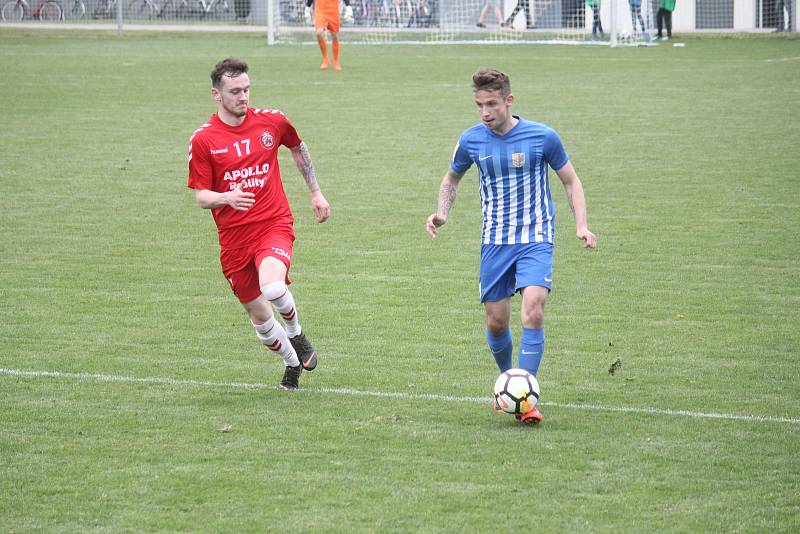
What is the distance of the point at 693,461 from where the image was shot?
6.55 m

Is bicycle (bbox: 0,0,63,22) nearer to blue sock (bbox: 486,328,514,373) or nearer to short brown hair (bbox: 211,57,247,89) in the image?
short brown hair (bbox: 211,57,247,89)

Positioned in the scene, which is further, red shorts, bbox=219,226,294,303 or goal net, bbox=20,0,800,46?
goal net, bbox=20,0,800,46

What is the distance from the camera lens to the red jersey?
779 cm

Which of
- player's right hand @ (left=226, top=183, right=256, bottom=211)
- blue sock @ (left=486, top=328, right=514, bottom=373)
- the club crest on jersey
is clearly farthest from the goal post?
blue sock @ (left=486, top=328, right=514, bottom=373)

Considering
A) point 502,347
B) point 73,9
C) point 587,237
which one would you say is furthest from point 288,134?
point 73,9

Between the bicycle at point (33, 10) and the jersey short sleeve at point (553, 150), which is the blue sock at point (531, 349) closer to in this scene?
the jersey short sleeve at point (553, 150)

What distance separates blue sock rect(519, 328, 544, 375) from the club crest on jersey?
2002 millimetres

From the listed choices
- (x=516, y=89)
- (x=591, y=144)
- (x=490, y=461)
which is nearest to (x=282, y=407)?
(x=490, y=461)

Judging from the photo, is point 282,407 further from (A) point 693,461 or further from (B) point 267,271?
(A) point 693,461

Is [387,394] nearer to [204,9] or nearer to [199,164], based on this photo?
[199,164]

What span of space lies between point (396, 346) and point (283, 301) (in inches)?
61.9

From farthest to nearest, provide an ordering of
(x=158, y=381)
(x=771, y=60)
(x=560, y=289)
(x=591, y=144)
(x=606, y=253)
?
(x=771, y=60)
(x=591, y=144)
(x=606, y=253)
(x=560, y=289)
(x=158, y=381)

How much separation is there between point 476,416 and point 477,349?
1.66 meters

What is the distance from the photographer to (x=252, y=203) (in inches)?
300
